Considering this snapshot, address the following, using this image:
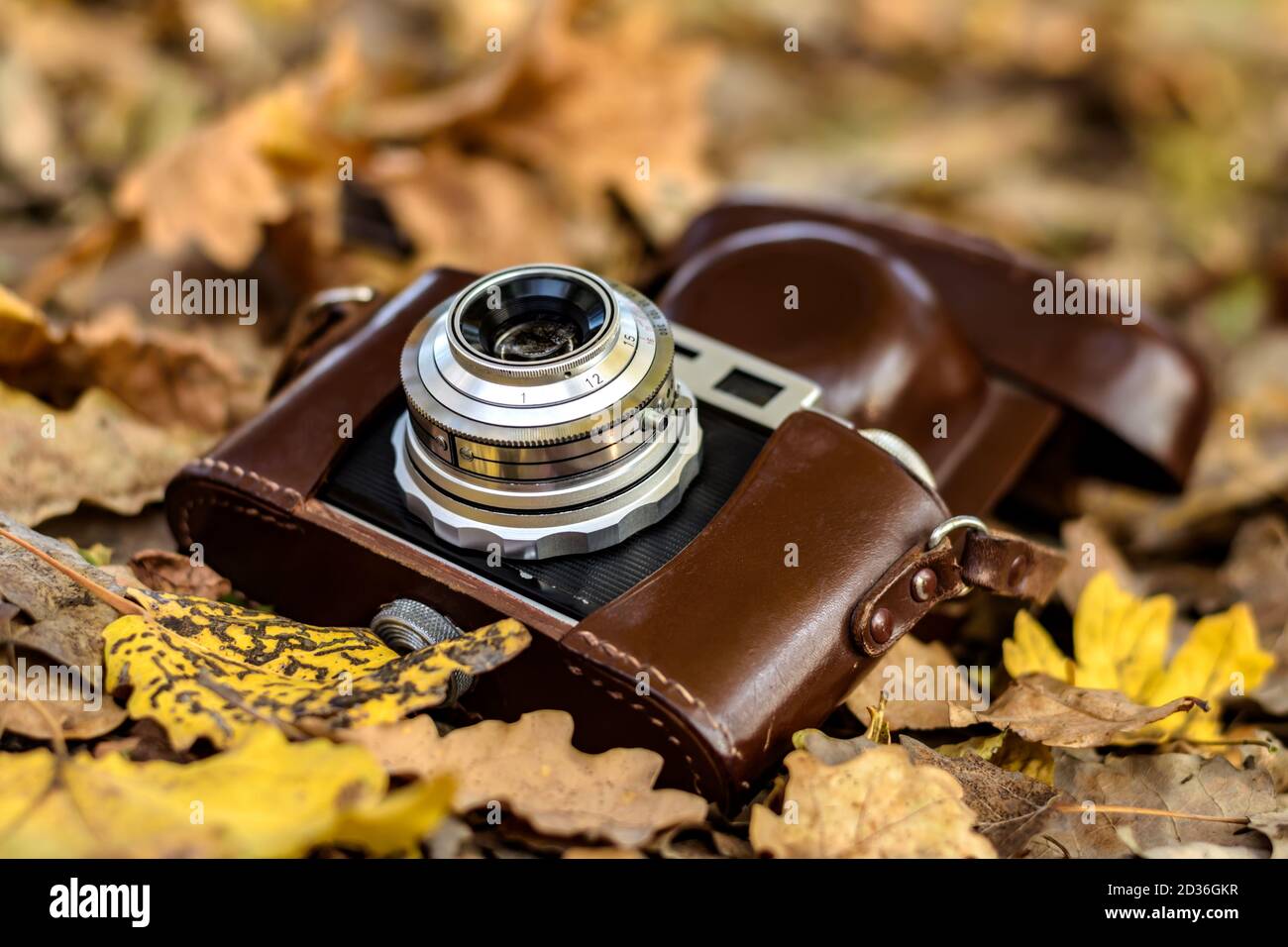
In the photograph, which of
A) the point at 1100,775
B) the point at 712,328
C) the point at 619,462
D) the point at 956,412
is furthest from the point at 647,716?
the point at 956,412

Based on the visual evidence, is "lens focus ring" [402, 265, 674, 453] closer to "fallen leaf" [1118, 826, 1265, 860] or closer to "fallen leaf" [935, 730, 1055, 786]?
"fallen leaf" [935, 730, 1055, 786]

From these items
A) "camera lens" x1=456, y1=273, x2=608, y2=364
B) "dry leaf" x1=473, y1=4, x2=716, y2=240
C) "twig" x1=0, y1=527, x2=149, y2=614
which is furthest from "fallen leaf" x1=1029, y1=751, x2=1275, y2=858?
"dry leaf" x1=473, y1=4, x2=716, y2=240

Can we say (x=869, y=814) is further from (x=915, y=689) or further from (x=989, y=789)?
(x=915, y=689)

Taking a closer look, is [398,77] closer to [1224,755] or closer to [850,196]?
[850,196]

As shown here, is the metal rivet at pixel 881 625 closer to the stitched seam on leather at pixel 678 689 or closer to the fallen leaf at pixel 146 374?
the stitched seam on leather at pixel 678 689

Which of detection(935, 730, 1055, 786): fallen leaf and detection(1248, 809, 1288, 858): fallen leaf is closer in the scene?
detection(1248, 809, 1288, 858): fallen leaf

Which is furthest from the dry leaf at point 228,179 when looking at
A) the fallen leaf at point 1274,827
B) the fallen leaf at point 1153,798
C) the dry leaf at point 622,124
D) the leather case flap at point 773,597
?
the fallen leaf at point 1274,827
